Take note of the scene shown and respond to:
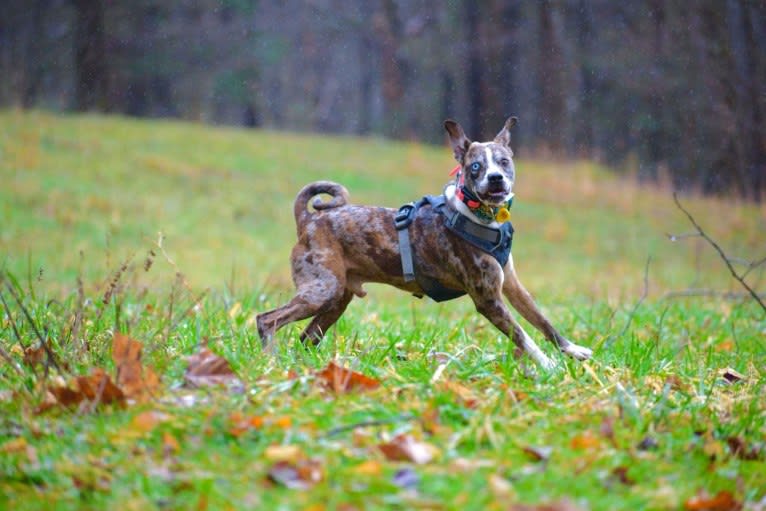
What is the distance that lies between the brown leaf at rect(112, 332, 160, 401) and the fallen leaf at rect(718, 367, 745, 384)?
3.10 meters

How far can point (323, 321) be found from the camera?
5.82 m

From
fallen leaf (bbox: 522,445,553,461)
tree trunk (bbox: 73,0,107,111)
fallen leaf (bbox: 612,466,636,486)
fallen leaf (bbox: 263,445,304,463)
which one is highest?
tree trunk (bbox: 73,0,107,111)

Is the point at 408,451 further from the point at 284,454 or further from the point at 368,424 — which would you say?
the point at 284,454

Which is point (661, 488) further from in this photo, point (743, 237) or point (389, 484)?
point (743, 237)

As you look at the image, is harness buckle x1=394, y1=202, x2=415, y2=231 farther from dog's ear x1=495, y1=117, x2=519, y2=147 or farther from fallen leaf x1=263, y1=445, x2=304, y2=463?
fallen leaf x1=263, y1=445, x2=304, y2=463

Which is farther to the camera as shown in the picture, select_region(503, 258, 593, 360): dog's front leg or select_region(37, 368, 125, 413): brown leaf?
select_region(503, 258, 593, 360): dog's front leg

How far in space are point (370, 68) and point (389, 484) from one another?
127ft

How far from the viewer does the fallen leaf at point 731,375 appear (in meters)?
5.05

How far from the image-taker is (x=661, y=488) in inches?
130

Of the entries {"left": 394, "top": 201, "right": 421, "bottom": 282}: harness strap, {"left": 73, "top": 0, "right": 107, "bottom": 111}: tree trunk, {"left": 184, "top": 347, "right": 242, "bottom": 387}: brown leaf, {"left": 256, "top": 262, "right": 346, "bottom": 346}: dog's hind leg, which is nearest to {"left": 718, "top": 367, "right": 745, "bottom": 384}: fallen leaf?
{"left": 394, "top": 201, "right": 421, "bottom": 282}: harness strap

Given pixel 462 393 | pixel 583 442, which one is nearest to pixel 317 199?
pixel 462 393

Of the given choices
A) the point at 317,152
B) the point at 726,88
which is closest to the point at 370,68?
the point at 317,152

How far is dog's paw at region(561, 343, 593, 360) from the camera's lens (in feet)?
17.0

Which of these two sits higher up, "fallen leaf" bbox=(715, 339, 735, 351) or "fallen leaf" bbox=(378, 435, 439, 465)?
"fallen leaf" bbox=(378, 435, 439, 465)
